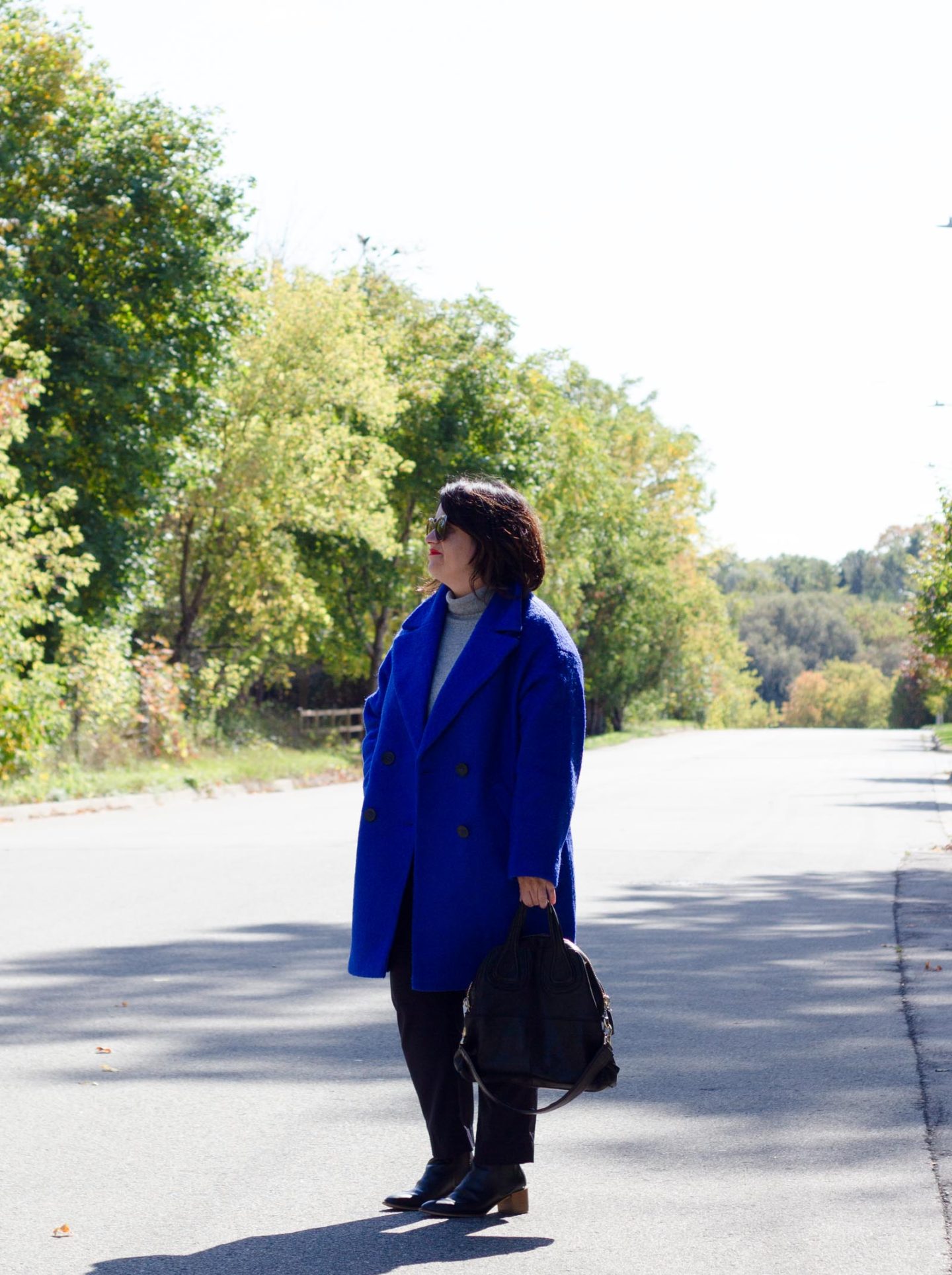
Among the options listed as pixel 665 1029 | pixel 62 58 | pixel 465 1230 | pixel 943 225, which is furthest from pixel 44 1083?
pixel 62 58

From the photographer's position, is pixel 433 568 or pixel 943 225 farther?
pixel 943 225

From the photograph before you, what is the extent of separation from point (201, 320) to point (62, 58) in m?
4.29

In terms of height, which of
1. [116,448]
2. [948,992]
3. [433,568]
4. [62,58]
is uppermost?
[62,58]

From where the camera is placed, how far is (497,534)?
14.8ft

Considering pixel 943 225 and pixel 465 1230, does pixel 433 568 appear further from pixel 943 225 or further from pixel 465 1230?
pixel 943 225

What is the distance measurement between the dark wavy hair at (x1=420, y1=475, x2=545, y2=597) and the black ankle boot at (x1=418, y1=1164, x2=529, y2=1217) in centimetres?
156

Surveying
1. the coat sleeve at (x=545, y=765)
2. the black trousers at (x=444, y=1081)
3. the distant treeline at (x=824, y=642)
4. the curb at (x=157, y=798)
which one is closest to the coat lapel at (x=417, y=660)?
the coat sleeve at (x=545, y=765)

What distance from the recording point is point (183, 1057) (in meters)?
6.41

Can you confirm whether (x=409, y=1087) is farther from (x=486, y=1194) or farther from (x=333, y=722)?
(x=333, y=722)

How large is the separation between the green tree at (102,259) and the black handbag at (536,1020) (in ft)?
68.3

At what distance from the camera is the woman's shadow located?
3.98 meters

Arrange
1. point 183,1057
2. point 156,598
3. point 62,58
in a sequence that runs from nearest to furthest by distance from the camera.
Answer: point 183,1057
point 62,58
point 156,598

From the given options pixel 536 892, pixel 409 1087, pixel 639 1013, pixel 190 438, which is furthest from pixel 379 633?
pixel 536 892

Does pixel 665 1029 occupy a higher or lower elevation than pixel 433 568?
lower
